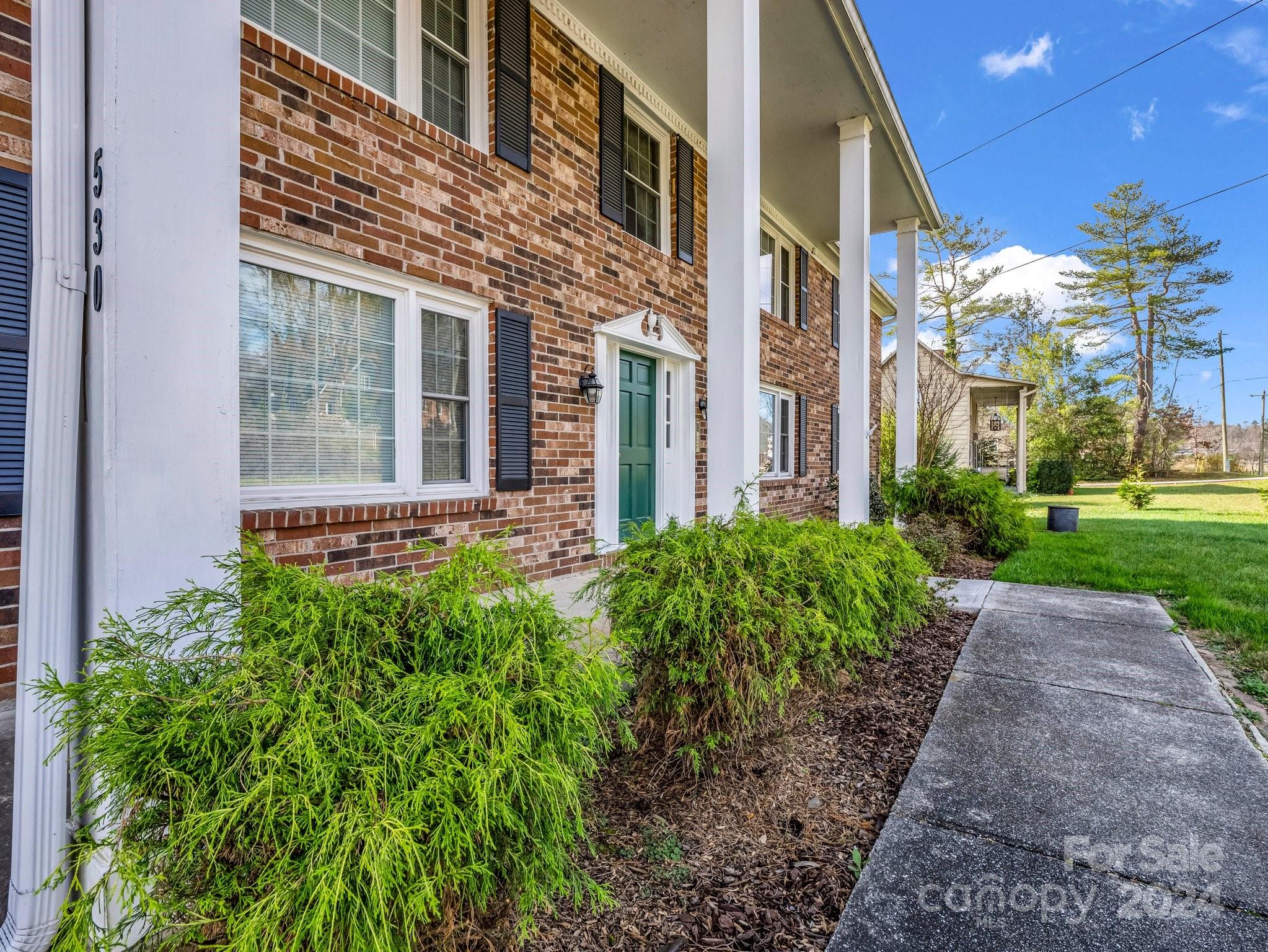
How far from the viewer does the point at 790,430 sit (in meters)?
9.32

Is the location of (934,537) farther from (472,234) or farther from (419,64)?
(419,64)

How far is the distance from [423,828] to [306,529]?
2.80 meters

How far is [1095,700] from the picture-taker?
2.96m


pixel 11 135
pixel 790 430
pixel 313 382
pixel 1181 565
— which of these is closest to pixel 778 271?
pixel 790 430

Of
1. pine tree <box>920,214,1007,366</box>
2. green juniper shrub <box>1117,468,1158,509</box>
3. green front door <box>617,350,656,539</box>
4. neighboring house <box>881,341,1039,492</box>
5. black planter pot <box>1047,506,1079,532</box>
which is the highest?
pine tree <box>920,214,1007,366</box>

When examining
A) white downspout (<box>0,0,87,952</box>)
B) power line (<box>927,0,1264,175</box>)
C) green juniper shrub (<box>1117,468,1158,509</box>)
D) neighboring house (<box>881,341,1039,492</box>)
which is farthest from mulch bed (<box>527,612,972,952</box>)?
neighboring house (<box>881,341,1039,492</box>)

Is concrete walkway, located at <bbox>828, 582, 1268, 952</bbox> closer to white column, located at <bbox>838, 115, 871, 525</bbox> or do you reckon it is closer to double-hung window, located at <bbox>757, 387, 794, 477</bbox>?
white column, located at <bbox>838, 115, 871, 525</bbox>

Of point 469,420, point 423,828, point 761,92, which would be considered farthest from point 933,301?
point 423,828

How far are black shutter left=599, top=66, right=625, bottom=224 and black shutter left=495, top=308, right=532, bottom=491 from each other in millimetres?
1660

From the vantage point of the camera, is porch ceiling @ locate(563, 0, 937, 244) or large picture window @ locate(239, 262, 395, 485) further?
porch ceiling @ locate(563, 0, 937, 244)

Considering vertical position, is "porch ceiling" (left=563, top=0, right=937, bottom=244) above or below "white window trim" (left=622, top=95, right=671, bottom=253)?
above

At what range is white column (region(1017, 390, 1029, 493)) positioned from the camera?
18.2 metres

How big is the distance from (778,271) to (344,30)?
6.81 metres

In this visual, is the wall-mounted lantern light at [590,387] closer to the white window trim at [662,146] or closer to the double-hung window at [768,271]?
the white window trim at [662,146]
